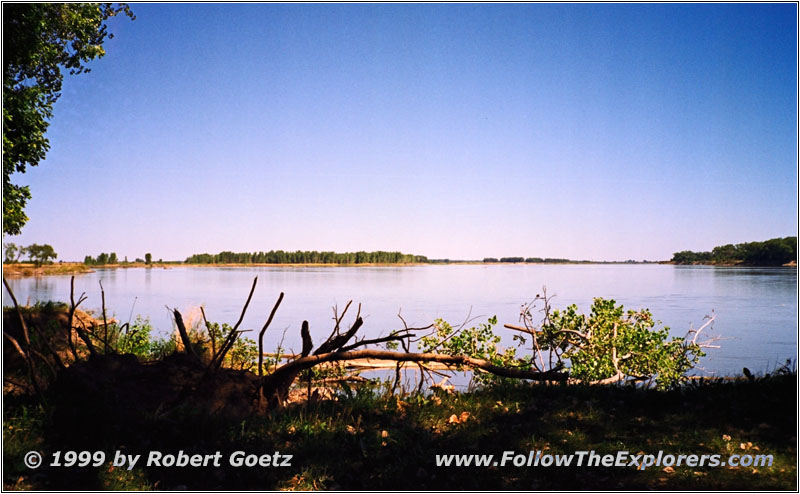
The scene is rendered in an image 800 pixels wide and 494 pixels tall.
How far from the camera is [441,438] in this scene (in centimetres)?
603

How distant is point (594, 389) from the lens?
25.1ft

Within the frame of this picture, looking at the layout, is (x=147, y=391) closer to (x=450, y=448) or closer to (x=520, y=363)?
(x=450, y=448)

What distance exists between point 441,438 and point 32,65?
45.9ft

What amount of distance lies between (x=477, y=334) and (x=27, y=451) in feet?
22.7

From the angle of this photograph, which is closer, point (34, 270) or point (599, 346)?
point (599, 346)

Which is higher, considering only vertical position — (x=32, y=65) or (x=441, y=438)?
(x=32, y=65)

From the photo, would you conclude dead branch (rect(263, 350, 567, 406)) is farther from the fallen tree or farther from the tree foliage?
the tree foliage

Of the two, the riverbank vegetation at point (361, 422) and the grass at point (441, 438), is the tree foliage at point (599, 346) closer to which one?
the riverbank vegetation at point (361, 422)

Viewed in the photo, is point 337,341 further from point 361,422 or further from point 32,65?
point 32,65

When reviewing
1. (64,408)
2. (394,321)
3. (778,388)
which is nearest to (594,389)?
(778,388)

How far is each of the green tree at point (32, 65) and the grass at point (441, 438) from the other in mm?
9627

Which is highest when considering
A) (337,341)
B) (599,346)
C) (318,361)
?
(337,341)

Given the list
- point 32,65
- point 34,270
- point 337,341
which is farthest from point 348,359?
point 34,270

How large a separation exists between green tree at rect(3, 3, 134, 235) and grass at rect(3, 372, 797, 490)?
9.63 m
